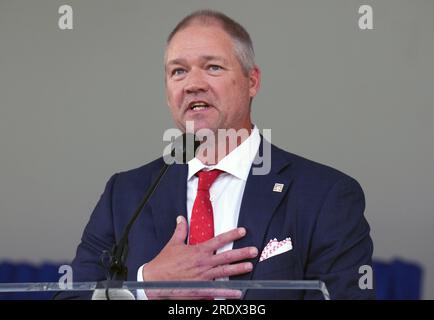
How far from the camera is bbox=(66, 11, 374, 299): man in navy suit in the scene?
2.52 meters

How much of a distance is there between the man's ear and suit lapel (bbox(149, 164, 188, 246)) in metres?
0.39

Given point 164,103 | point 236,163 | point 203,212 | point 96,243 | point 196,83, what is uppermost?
point 196,83

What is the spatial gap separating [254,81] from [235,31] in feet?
0.64

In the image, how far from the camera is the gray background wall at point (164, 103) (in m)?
3.21

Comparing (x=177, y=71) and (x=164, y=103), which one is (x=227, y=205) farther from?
(x=164, y=103)

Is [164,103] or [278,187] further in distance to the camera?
[164,103]

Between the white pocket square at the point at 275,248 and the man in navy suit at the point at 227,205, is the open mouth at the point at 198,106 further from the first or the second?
the white pocket square at the point at 275,248

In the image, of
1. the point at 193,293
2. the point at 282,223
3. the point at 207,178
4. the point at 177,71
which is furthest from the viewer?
the point at 177,71

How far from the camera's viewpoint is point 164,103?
129 inches

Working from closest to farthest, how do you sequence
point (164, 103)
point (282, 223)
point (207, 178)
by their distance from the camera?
point (282, 223) < point (207, 178) < point (164, 103)

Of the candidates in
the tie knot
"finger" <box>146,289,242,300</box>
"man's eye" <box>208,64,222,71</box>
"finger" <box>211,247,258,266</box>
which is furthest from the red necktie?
"finger" <box>146,289,242,300</box>

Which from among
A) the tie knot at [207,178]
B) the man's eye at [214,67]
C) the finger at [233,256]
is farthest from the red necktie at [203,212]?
the man's eye at [214,67]

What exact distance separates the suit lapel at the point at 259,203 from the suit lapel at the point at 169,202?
0.20m

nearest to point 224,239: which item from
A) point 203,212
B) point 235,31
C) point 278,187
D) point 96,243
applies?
point 203,212
